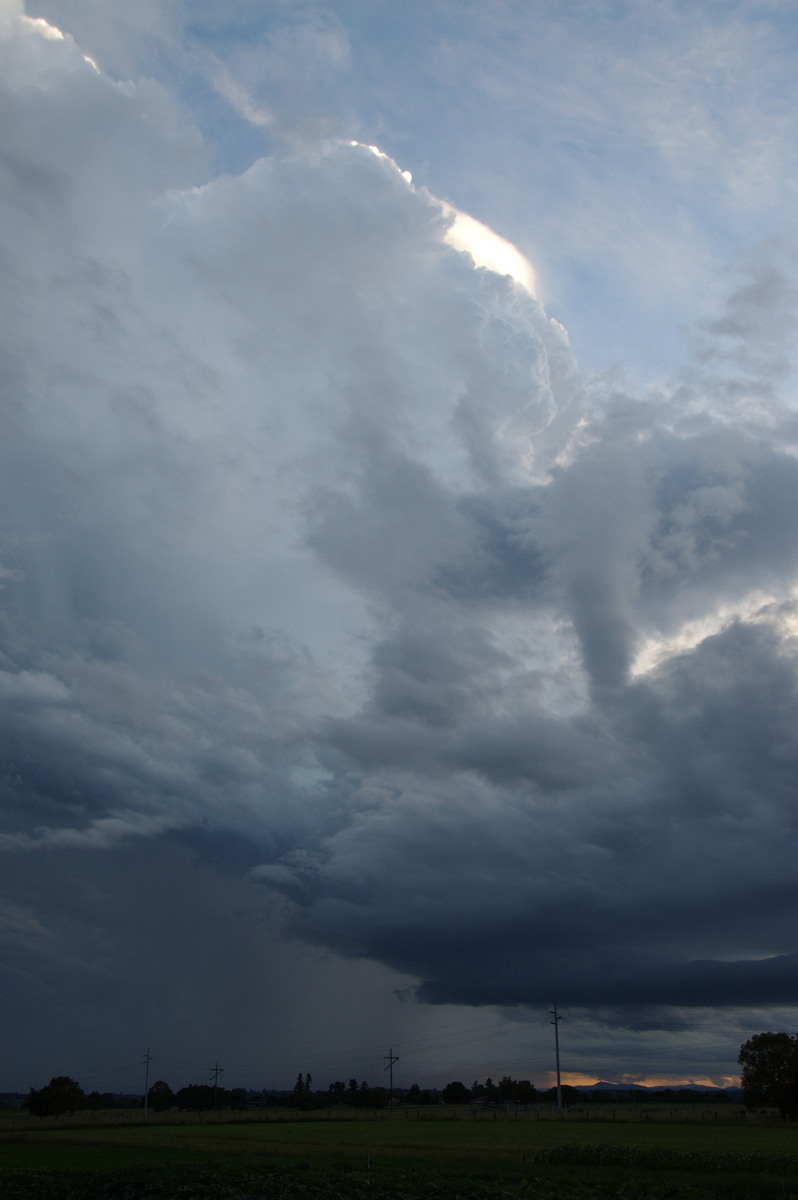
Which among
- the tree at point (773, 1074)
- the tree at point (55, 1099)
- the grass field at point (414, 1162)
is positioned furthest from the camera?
the tree at point (55, 1099)

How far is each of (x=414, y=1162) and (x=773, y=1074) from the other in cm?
11619

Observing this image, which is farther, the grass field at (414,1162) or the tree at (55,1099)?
the tree at (55,1099)

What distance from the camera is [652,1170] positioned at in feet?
230

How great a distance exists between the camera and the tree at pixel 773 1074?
15400 cm

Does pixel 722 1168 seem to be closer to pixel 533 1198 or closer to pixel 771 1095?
pixel 533 1198

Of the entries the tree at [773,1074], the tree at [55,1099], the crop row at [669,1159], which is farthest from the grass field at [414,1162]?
the tree at [55,1099]

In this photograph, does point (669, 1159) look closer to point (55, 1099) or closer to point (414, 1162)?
point (414, 1162)

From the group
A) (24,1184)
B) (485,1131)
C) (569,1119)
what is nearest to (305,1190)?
(24,1184)

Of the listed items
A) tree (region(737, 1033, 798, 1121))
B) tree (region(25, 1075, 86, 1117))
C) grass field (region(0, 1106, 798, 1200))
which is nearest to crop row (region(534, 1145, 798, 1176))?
grass field (region(0, 1106, 798, 1200))

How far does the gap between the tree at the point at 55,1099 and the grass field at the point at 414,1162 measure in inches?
2461

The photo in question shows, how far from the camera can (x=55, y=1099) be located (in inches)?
7259

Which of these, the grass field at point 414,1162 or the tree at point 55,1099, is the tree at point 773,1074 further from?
the tree at point 55,1099

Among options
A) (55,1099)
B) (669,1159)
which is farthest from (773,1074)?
(55,1099)

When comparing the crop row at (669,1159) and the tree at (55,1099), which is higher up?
the crop row at (669,1159)
